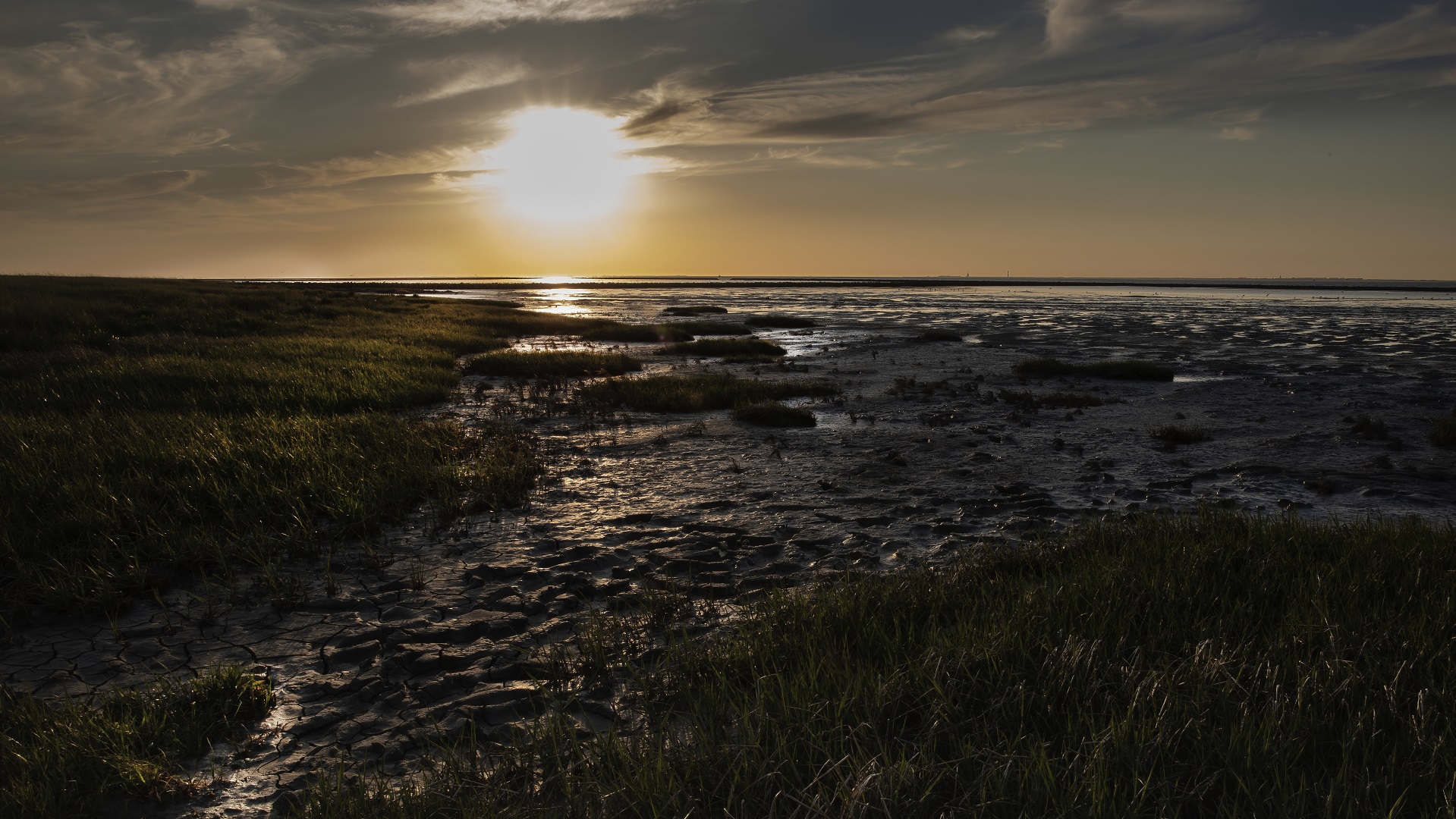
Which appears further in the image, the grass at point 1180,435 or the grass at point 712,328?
the grass at point 712,328

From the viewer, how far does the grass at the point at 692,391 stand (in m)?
17.0

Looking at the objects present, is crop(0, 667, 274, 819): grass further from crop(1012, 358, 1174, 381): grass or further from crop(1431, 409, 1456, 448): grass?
crop(1012, 358, 1174, 381): grass

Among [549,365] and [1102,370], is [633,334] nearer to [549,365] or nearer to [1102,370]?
[549,365]

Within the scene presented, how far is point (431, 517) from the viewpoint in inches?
345

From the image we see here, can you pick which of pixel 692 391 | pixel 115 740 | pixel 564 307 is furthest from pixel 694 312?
pixel 115 740

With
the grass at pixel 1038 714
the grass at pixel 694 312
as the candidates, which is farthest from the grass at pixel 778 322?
the grass at pixel 1038 714

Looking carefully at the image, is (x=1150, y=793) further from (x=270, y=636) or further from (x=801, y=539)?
(x=270, y=636)

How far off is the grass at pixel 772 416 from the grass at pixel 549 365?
26.9 ft

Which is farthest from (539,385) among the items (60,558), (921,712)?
(921,712)

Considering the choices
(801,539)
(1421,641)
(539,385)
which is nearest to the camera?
(1421,641)

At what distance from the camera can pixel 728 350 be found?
3031 cm

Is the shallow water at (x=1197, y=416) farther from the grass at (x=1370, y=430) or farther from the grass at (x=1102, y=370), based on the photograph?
the grass at (x=1102, y=370)

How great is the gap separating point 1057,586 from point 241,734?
572cm

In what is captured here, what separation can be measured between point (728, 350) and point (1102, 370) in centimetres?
1440
